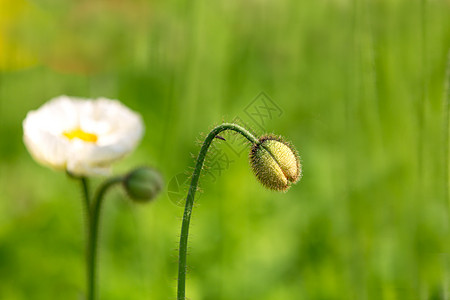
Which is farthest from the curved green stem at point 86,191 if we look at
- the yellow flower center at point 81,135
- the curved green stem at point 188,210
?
the curved green stem at point 188,210

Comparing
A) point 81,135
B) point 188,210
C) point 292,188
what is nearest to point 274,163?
point 188,210

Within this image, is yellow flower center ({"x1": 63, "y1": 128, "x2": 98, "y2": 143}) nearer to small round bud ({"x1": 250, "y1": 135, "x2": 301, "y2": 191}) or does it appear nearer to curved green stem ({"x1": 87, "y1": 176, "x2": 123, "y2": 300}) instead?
curved green stem ({"x1": 87, "y1": 176, "x2": 123, "y2": 300})

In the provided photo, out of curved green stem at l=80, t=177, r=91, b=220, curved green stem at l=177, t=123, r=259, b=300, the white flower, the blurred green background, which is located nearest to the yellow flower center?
A: the white flower

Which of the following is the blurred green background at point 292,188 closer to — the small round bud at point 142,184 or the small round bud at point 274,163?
the small round bud at point 142,184

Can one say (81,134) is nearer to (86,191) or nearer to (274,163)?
(86,191)

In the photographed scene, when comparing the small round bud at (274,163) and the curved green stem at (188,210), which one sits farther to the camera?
the small round bud at (274,163)

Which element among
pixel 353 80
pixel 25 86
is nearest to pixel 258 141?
pixel 353 80

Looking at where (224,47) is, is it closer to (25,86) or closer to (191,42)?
(191,42)
